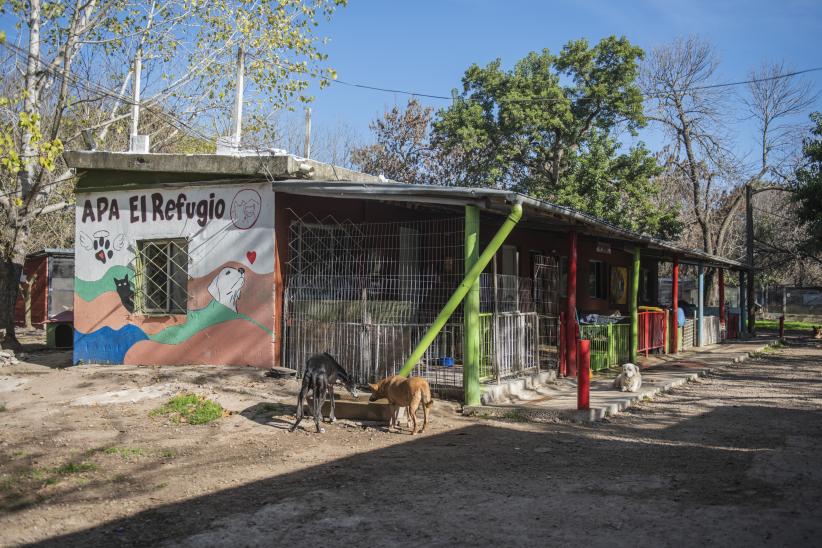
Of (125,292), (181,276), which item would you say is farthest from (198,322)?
(125,292)

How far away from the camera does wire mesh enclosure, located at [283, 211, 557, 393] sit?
10492 millimetres

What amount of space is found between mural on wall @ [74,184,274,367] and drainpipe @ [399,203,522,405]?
Result: 2.79 metres

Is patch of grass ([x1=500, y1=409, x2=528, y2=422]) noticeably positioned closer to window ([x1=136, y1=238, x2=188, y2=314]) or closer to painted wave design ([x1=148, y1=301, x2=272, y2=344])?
painted wave design ([x1=148, y1=301, x2=272, y2=344])

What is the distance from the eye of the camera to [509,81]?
2647cm

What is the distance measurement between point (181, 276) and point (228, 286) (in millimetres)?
1239

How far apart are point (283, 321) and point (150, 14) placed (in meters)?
10.9

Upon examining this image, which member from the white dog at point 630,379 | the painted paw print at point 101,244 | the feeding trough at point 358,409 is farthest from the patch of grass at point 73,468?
the white dog at point 630,379

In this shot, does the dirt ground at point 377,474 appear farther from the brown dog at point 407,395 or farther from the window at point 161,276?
the window at point 161,276

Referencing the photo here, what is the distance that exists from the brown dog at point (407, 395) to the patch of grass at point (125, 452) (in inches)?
111

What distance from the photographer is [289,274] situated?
37.0 ft

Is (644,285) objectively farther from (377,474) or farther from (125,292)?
(377,474)

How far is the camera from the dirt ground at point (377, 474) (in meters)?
4.79

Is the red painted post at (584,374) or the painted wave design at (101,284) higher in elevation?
the painted wave design at (101,284)

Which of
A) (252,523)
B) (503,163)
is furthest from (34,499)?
(503,163)
